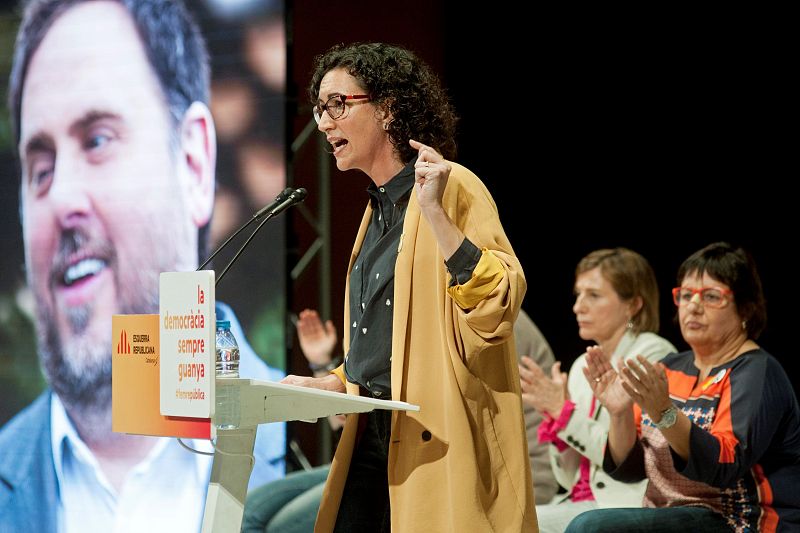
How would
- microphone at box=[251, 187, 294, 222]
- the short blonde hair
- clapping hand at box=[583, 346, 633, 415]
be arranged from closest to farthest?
microphone at box=[251, 187, 294, 222]
clapping hand at box=[583, 346, 633, 415]
the short blonde hair

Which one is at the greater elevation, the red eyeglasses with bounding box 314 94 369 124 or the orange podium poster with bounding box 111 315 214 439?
the red eyeglasses with bounding box 314 94 369 124

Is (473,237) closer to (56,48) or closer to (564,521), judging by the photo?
(564,521)

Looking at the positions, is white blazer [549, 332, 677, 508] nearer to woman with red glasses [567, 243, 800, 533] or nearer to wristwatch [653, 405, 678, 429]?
woman with red glasses [567, 243, 800, 533]

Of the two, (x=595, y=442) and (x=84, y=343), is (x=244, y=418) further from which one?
(x=84, y=343)

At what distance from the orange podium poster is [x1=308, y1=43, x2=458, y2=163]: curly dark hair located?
749 millimetres

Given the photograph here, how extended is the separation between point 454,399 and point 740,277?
54.5 inches

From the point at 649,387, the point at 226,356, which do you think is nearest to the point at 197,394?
the point at 226,356

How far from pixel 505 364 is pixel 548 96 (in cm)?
281

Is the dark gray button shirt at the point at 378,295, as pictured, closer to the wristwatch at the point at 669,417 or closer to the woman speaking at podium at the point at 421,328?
the woman speaking at podium at the point at 421,328

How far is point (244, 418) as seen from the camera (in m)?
1.72

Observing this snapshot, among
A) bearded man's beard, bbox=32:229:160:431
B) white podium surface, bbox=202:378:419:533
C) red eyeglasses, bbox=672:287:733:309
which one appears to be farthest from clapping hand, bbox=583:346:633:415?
bearded man's beard, bbox=32:229:160:431

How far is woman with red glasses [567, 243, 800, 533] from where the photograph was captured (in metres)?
2.60

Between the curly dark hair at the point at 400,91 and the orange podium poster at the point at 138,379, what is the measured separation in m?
0.75

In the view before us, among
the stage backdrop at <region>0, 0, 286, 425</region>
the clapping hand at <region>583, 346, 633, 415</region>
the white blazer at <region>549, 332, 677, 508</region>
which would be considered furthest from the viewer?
the stage backdrop at <region>0, 0, 286, 425</region>
